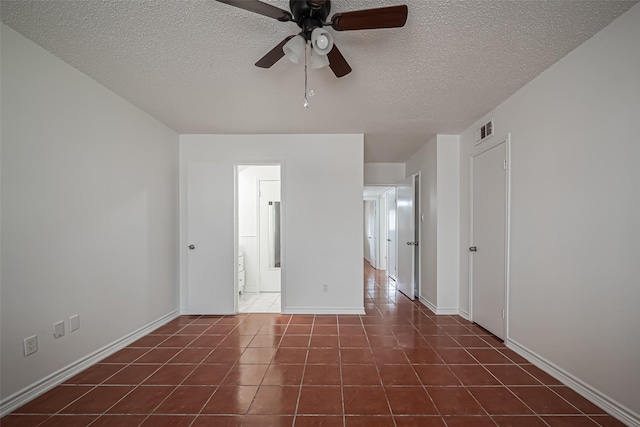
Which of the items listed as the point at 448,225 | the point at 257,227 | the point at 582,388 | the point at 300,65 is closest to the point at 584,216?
the point at 582,388

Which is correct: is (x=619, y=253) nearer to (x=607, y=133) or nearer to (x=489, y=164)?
(x=607, y=133)

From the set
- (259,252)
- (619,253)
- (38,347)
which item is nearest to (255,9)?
(619,253)

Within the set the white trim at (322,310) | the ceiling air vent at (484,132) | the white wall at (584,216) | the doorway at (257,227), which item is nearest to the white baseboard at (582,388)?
the white wall at (584,216)

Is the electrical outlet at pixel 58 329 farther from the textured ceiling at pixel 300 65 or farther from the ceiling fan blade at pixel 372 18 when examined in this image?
the ceiling fan blade at pixel 372 18

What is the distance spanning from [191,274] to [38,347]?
5.61 feet

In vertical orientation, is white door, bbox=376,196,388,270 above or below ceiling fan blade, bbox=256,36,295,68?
below

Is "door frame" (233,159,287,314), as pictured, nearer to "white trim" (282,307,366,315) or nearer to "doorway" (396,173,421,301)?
"white trim" (282,307,366,315)

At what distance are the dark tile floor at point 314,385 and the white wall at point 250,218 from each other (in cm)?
174

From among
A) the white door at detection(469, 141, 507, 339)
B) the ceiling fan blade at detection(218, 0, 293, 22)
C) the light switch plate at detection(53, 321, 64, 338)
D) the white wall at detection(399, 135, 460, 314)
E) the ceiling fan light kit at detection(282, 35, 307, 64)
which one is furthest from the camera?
the white wall at detection(399, 135, 460, 314)

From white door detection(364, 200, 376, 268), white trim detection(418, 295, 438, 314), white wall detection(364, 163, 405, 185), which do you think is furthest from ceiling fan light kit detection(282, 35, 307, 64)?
white door detection(364, 200, 376, 268)

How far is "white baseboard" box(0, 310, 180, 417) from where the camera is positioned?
5.37 ft

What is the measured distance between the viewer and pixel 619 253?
1.53 m

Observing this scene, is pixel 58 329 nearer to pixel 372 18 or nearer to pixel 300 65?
pixel 300 65

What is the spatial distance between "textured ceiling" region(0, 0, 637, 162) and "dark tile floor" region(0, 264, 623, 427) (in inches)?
96.9
